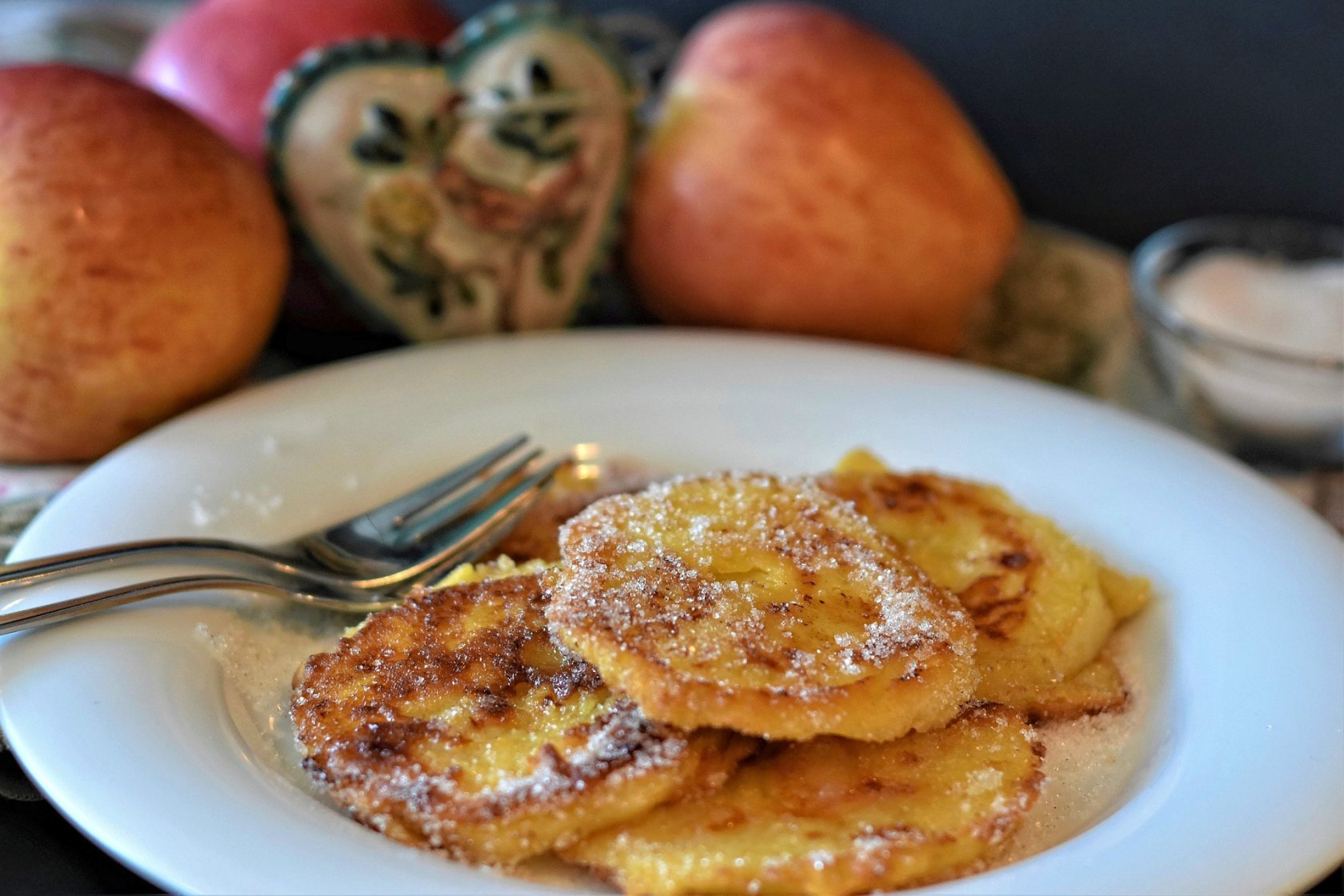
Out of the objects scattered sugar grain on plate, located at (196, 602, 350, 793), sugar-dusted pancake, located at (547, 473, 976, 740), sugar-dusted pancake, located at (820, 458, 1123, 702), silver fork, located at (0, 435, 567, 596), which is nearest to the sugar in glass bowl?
sugar-dusted pancake, located at (820, 458, 1123, 702)

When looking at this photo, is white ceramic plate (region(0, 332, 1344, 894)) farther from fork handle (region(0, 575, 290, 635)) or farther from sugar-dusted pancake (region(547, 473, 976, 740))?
sugar-dusted pancake (region(547, 473, 976, 740))

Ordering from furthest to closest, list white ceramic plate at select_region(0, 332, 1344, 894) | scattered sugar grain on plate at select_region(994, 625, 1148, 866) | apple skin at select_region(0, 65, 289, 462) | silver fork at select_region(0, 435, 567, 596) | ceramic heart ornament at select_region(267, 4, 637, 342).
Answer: ceramic heart ornament at select_region(267, 4, 637, 342) < apple skin at select_region(0, 65, 289, 462) < silver fork at select_region(0, 435, 567, 596) < scattered sugar grain on plate at select_region(994, 625, 1148, 866) < white ceramic plate at select_region(0, 332, 1344, 894)

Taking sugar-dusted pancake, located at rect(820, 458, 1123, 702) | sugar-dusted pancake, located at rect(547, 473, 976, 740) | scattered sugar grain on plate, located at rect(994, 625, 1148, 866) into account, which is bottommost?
scattered sugar grain on plate, located at rect(994, 625, 1148, 866)

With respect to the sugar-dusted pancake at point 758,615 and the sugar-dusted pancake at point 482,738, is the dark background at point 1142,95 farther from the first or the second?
the sugar-dusted pancake at point 482,738

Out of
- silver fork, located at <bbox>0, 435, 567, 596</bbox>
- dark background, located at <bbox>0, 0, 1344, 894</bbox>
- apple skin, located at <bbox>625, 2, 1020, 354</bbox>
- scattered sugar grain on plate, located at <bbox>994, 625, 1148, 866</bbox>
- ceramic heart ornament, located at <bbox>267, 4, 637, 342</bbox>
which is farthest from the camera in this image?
dark background, located at <bbox>0, 0, 1344, 894</bbox>

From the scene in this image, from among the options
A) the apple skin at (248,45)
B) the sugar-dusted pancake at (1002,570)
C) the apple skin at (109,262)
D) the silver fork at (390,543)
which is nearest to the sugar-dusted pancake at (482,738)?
the silver fork at (390,543)

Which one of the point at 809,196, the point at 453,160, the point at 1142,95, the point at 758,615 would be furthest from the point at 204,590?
the point at 1142,95

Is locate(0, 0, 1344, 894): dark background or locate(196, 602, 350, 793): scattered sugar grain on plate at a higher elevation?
locate(0, 0, 1344, 894): dark background
